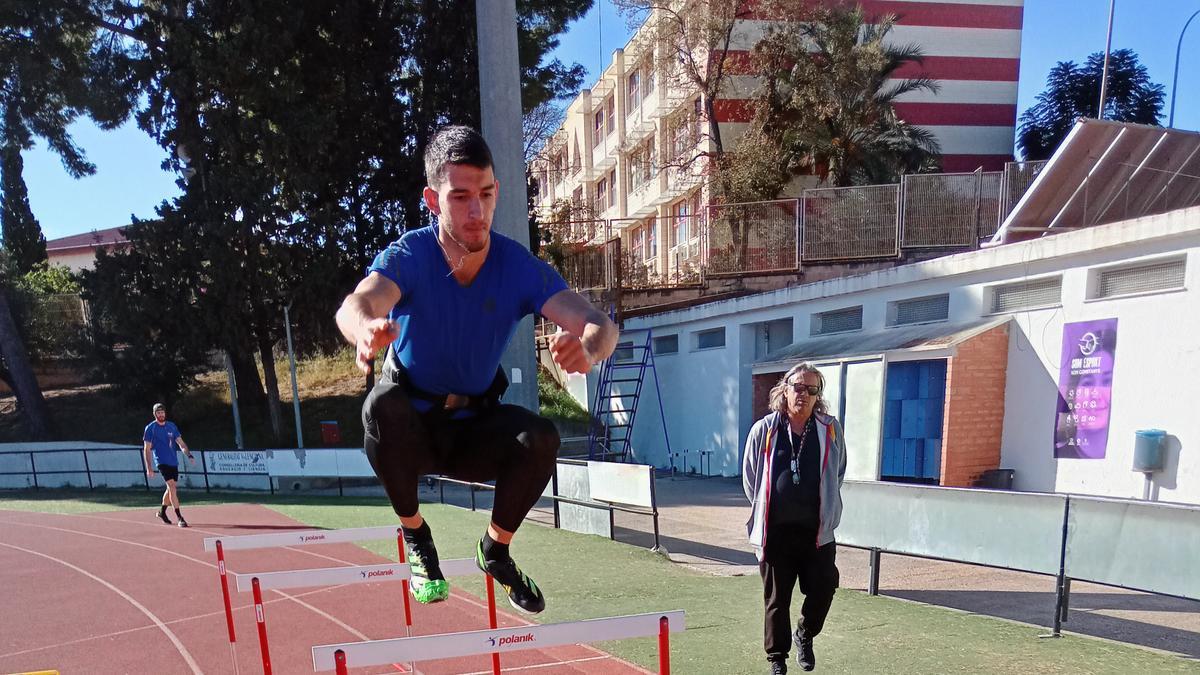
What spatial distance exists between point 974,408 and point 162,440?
13.6m

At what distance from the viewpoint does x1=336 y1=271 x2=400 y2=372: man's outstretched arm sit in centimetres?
205

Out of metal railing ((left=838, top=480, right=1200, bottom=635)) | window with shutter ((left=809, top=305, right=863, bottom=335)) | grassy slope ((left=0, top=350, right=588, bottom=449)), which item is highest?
window with shutter ((left=809, top=305, right=863, bottom=335))

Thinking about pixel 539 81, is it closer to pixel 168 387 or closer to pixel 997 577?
pixel 168 387

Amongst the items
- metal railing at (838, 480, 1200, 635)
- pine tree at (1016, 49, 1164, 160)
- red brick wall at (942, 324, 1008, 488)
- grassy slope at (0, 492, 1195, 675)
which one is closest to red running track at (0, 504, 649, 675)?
grassy slope at (0, 492, 1195, 675)

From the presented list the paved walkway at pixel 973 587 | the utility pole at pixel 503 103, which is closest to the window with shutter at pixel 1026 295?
the paved walkway at pixel 973 587

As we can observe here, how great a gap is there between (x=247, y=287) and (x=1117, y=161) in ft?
66.6

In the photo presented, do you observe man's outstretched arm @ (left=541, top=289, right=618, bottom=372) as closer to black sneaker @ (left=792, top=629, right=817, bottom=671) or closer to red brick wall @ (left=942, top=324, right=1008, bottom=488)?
black sneaker @ (left=792, top=629, right=817, bottom=671)

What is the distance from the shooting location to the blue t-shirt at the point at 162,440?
41.4ft

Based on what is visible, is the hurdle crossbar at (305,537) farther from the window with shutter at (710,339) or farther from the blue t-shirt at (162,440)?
the window with shutter at (710,339)

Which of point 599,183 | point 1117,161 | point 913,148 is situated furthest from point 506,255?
point 599,183

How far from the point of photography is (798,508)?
4766 millimetres

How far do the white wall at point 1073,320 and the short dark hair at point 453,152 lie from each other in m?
9.39

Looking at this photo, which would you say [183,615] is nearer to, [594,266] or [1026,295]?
[1026,295]

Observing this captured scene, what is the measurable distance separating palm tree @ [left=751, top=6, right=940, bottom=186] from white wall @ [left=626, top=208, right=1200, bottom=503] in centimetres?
984
